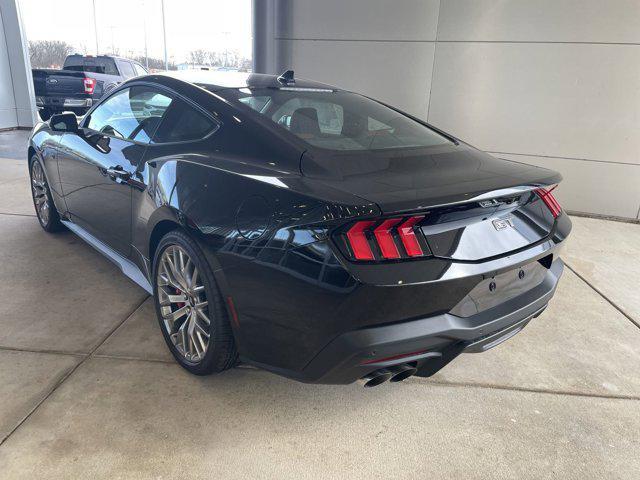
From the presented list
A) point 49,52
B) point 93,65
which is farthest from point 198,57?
point 93,65

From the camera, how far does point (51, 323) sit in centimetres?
293

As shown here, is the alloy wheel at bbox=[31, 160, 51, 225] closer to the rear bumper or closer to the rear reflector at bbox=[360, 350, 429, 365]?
the rear bumper

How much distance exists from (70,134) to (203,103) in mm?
1703

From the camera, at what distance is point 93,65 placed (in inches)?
565

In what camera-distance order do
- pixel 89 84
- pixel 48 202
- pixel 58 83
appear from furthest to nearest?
pixel 89 84, pixel 58 83, pixel 48 202

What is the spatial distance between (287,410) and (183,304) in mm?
754

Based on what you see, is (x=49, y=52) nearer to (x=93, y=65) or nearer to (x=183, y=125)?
(x=93, y=65)

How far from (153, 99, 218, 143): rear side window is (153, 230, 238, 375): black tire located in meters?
0.53

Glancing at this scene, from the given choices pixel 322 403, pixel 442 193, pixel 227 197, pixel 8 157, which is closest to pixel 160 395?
pixel 322 403

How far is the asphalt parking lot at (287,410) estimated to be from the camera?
1.97 meters

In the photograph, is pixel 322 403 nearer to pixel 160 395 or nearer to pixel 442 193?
pixel 160 395

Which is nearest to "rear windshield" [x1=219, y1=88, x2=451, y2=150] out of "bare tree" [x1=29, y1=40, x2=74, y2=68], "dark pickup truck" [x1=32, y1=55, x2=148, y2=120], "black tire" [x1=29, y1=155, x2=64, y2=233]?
"black tire" [x1=29, y1=155, x2=64, y2=233]

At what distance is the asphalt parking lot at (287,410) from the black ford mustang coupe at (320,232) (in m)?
0.29

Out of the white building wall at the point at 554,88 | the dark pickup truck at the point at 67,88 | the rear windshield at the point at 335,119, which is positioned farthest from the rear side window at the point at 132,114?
the dark pickup truck at the point at 67,88
